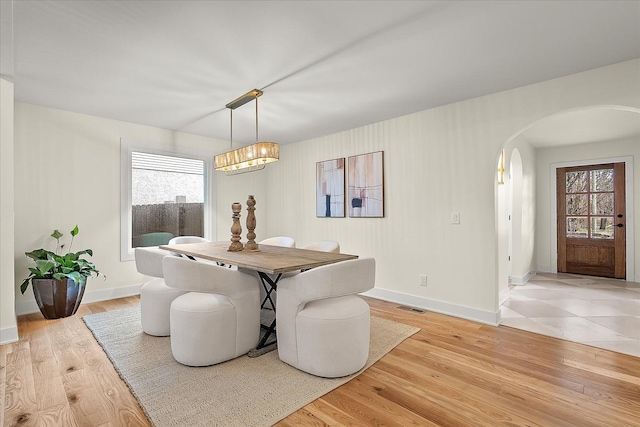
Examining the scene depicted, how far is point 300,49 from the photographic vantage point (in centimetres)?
223

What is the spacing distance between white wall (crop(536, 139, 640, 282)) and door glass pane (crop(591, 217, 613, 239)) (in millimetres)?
306

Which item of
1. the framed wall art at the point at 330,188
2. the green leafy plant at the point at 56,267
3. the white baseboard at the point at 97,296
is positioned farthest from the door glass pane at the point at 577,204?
the green leafy plant at the point at 56,267

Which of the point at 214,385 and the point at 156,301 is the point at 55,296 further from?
the point at 214,385

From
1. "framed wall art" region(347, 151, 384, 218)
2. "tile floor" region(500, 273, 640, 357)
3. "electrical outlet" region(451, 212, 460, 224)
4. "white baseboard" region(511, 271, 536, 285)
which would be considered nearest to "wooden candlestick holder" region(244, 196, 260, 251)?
"framed wall art" region(347, 151, 384, 218)

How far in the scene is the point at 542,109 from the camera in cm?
282

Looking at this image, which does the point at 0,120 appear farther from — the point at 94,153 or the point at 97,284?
the point at 97,284

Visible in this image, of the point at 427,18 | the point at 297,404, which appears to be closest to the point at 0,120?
the point at 297,404

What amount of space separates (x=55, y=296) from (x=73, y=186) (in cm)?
128

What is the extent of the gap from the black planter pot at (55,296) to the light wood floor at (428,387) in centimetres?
42

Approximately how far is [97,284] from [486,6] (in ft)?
15.5

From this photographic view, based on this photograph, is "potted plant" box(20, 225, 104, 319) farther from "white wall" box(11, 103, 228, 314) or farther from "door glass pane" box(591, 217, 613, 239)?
"door glass pane" box(591, 217, 613, 239)

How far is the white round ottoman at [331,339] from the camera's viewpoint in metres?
2.03

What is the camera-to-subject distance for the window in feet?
13.5

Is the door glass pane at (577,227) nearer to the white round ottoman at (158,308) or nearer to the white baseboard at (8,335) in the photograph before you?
the white round ottoman at (158,308)
